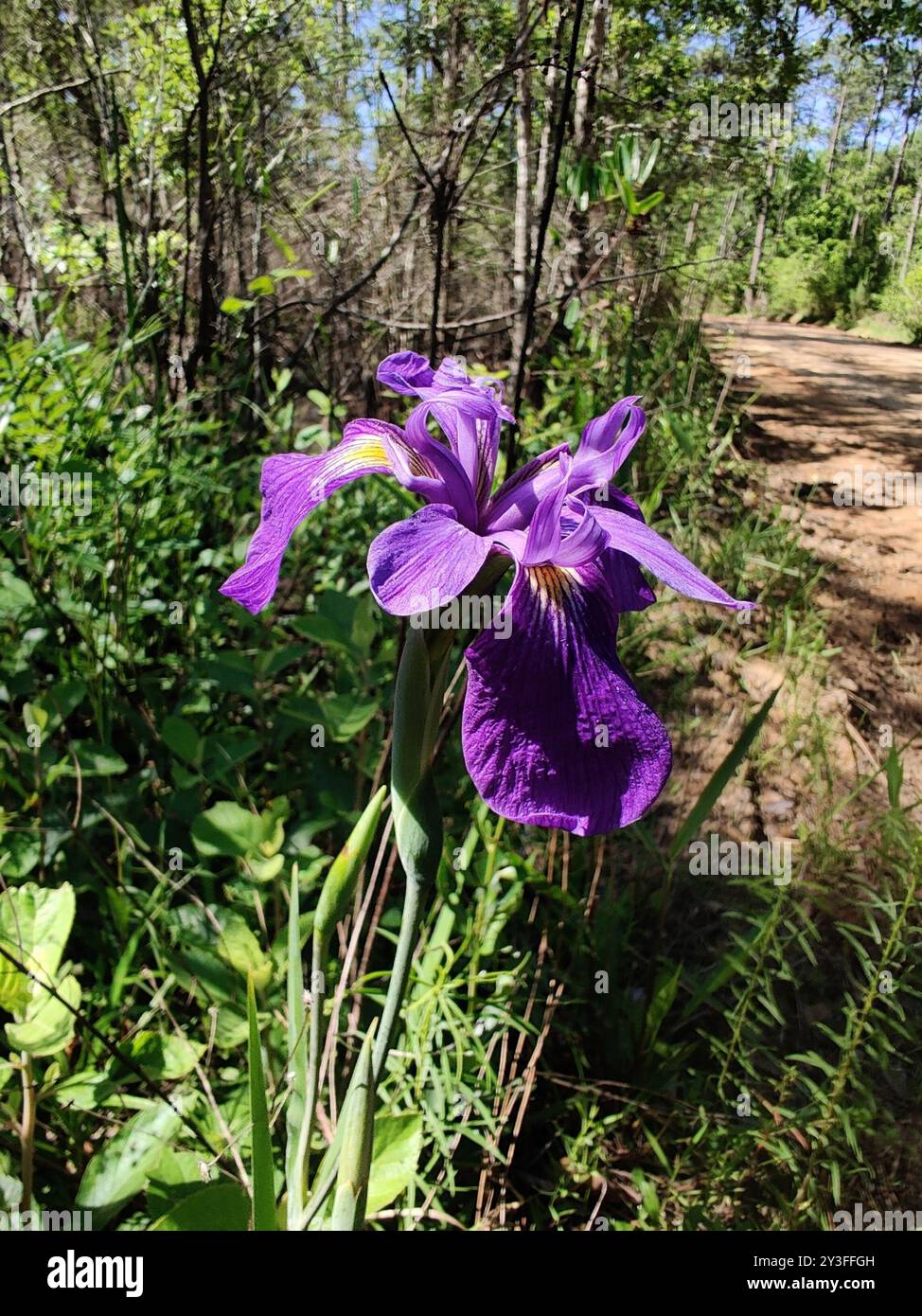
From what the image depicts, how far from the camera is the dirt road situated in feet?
4.75

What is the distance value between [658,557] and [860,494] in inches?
46.7

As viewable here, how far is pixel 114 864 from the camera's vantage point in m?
1.28

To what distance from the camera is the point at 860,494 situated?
158 cm

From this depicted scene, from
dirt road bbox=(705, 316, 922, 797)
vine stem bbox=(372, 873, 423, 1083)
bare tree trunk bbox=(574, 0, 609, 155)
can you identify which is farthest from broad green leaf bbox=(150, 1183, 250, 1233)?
bare tree trunk bbox=(574, 0, 609, 155)

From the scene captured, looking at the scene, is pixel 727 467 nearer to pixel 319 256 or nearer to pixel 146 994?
pixel 319 256

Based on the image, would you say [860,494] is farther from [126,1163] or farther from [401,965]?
[126,1163]

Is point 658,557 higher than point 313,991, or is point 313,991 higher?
point 658,557

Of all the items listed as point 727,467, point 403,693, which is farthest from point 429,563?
point 727,467

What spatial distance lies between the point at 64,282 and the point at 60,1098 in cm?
228

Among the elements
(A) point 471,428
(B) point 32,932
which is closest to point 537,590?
(A) point 471,428

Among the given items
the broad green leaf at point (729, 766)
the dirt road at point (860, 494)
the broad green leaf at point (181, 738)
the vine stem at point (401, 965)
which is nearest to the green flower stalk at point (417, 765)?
the vine stem at point (401, 965)

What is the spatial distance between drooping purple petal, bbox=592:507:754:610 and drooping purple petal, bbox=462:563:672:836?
0.23 feet

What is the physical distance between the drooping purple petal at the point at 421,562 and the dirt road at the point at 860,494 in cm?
108

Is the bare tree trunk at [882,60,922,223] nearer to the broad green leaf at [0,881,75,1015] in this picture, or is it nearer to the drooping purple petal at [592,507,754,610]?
the drooping purple petal at [592,507,754,610]
